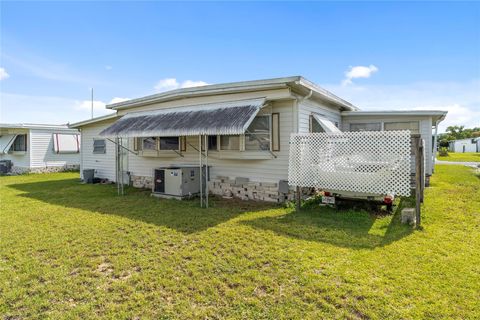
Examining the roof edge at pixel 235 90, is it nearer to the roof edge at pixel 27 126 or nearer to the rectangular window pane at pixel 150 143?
the rectangular window pane at pixel 150 143

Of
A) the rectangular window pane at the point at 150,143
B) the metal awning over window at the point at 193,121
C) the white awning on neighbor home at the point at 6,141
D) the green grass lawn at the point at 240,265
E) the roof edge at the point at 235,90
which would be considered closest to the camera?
the green grass lawn at the point at 240,265

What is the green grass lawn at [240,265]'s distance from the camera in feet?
8.92

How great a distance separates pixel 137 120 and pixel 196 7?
4.41 meters

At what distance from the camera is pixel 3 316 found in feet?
8.64

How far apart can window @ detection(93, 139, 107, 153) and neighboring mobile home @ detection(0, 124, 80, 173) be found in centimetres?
622

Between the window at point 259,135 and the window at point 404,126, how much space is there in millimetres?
5754

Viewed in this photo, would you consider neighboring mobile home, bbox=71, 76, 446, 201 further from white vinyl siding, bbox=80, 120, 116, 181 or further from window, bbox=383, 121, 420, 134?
white vinyl siding, bbox=80, 120, 116, 181

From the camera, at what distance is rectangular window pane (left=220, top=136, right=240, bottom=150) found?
7.92 metres

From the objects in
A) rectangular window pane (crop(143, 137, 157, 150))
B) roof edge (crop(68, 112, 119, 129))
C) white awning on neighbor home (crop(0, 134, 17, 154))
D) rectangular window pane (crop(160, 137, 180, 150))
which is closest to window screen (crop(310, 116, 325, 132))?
rectangular window pane (crop(160, 137, 180, 150))

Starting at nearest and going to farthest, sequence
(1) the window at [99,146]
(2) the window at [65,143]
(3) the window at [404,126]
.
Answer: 1. (3) the window at [404,126]
2. (1) the window at [99,146]
3. (2) the window at [65,143]

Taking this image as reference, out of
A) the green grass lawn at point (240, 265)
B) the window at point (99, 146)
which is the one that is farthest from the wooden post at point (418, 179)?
the window at point (99, 146)

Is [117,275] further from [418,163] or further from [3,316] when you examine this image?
[418,163]

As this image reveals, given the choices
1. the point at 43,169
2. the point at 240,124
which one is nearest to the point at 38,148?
the point at 43,169

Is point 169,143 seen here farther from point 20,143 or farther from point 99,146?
point 20,143
